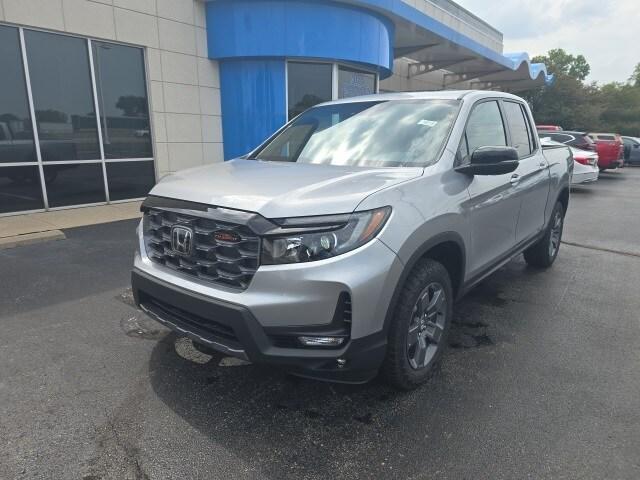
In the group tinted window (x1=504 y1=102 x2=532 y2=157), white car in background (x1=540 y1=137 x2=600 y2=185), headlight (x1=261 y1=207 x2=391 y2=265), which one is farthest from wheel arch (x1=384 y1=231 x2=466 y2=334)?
white car in background (x1=540 y1=137 x2=600 y2=185)

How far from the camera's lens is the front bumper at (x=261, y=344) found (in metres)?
2.34

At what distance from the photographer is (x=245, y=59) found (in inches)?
438

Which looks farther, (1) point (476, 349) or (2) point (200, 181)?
(1) point (476, 349)

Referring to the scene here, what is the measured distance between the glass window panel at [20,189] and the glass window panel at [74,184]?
0.65ft

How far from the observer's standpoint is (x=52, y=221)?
7.83 metres

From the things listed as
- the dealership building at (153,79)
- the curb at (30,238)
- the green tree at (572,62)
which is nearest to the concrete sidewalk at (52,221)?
the curb at (30,238)

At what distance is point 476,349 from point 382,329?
1419mm

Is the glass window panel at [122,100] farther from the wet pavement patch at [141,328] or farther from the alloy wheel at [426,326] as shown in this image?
the alloy wheel at [426,326]

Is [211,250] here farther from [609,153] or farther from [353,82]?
[609,153]

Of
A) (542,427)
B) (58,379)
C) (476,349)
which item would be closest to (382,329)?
(542,427)

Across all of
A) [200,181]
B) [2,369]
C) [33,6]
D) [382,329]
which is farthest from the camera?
[33,6]

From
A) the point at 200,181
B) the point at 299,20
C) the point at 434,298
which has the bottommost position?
the point at 434,298

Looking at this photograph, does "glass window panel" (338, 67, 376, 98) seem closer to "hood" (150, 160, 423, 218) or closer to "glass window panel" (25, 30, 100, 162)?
"glass window panel" (25, 30, 100, 162)

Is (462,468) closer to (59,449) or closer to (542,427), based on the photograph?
(542,427)
